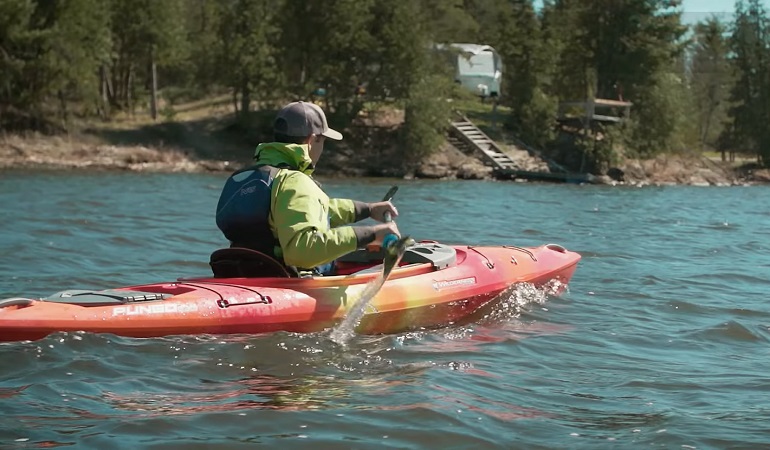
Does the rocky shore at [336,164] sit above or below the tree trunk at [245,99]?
below

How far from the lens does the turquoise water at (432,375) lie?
379cm

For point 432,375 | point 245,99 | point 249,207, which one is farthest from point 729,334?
point 245,99

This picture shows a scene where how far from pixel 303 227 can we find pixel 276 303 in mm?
482

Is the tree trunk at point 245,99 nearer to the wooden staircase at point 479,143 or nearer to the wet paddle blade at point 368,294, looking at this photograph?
the wooden staircase at point 479,143

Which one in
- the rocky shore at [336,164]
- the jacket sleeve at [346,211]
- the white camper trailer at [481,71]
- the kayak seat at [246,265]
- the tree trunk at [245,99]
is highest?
the white camper trailer at [481,71]

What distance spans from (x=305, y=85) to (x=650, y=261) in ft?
70.3

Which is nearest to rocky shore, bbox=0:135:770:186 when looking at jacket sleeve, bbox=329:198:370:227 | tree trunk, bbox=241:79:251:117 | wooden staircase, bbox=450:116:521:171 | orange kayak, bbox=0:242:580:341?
wooden staircase, bbox=450:116:521:171

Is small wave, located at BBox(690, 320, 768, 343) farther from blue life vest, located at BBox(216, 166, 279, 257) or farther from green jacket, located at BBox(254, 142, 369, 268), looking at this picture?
blue life vest, located at BBox(216, 166, 279, 257)

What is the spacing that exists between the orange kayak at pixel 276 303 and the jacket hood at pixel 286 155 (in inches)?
24.7

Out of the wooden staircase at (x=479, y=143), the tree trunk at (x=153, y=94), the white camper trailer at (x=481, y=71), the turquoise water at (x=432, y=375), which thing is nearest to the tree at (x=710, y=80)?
the white camper trailer at (x=481, y=71)

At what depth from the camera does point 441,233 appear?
1231 centimetres

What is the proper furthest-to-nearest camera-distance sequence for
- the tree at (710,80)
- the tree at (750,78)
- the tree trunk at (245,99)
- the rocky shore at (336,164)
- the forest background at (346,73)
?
the tree at (710,80)
the tree at (750,78)
the tree trunk at (245,99)
the forest background at (346,73)
the rocky shore at (336,164)

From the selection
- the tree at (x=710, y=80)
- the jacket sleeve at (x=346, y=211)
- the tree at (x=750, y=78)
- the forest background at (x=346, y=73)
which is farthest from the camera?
the tree at (x=710, y=80)

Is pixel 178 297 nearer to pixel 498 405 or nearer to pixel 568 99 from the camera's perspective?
pixel 498 405
